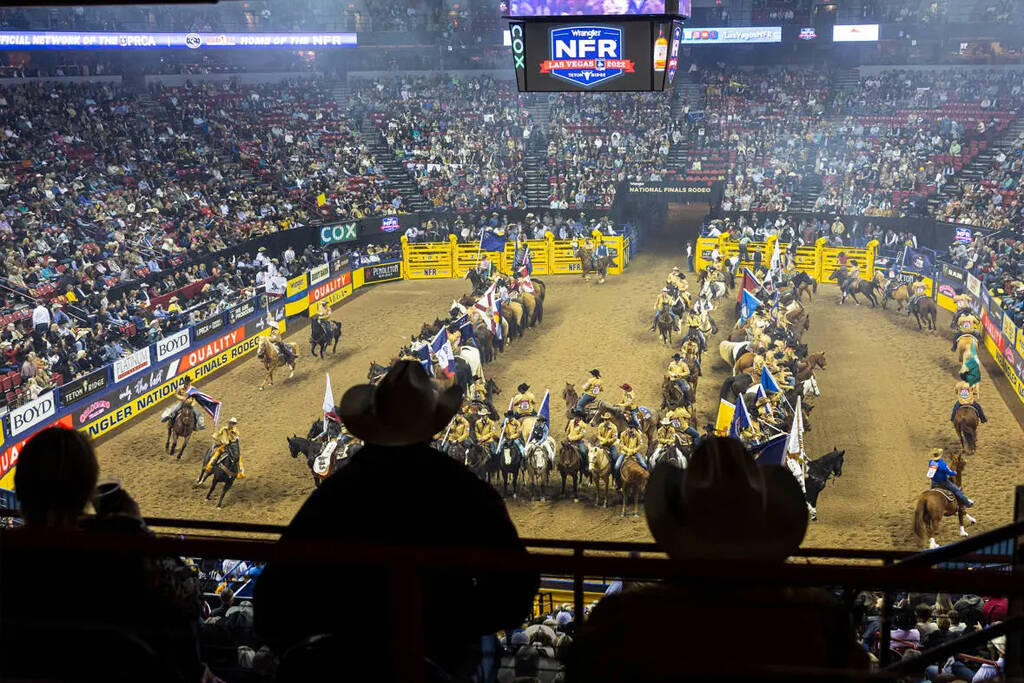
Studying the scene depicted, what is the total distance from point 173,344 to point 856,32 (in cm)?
3239

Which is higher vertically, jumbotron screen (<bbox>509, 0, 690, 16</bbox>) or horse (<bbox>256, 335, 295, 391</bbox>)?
jumbotron screen (<bbox>509, 0, 690, 16</bbox>)

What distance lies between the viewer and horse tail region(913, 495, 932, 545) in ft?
44.0

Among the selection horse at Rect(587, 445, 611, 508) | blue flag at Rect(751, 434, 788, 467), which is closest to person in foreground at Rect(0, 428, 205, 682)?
blue flag at Rect(751, 434, 788, 467)

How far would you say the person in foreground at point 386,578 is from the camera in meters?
2.68

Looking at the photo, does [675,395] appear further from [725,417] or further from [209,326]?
[209,326]

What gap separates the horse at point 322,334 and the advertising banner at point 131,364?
13.4 ft

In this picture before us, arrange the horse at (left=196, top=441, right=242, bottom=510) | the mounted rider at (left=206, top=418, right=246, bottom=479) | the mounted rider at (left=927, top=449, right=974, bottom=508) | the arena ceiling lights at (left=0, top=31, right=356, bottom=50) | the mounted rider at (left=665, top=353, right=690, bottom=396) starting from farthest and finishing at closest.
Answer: the arena ceiling lights at (left=0, top=31, right=356, bottom=50)
the mounted rider at (left=665, top=353, right=690, bottom=396)
the mounted rider at (left=206, top=418, right=246, bottom=479)
the horse at (left=196, top=441, right=242, bottom=510)
the mounted rider at (left=927, top=449, right=974, bottom=508)

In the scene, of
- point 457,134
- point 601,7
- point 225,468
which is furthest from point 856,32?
point 225,468

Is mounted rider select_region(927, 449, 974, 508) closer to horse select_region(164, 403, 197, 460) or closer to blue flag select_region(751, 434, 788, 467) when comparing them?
blue flag select_region(751, 434, 788, 467)

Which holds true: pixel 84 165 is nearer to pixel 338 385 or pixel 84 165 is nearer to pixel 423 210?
pixel 423 210

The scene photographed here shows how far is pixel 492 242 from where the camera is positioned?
32.5 m

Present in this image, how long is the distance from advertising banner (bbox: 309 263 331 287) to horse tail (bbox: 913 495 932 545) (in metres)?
18.0

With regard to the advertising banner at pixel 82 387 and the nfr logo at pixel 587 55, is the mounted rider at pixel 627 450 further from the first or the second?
the advertising banner at pixel 82 387

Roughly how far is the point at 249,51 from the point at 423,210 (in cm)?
1221
